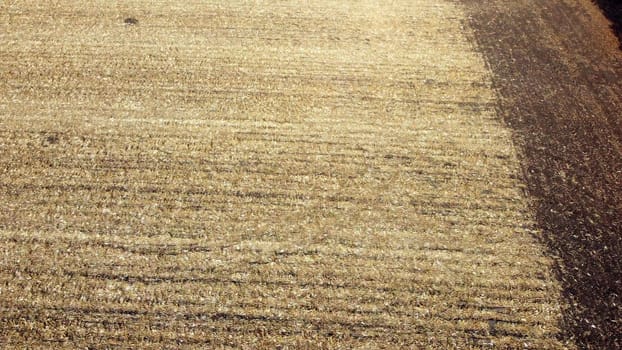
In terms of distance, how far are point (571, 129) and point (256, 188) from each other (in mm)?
4155

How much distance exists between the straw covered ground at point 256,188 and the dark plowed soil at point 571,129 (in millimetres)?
267

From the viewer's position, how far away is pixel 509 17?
856 cm

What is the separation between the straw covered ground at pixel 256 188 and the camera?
15.4 feet

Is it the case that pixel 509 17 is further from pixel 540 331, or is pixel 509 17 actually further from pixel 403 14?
pixel 540 331

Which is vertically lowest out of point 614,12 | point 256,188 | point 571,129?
point 256,188

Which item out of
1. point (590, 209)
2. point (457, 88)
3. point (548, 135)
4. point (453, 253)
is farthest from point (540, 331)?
point (457, 88)

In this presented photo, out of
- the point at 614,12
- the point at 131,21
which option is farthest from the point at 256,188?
the point at 614,12

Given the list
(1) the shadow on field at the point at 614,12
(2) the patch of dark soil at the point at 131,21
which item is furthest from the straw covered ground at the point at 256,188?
(1) the shadow on field at the point at 614,12

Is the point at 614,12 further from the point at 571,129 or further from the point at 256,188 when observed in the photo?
the point at 256,188

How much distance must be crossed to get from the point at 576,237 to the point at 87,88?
248 inches

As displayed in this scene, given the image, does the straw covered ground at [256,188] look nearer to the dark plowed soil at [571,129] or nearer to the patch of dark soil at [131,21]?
the patch of dark soil at [131,21]

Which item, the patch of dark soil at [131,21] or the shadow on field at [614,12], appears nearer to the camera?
the patch of dark soil at [131,21]

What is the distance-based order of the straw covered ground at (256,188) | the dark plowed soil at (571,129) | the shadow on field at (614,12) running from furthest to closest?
the shadow on field at (614,12) < the dark plowed soil at (571,129) < the straw covered ground at (256,188)

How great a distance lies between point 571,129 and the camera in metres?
6.60
